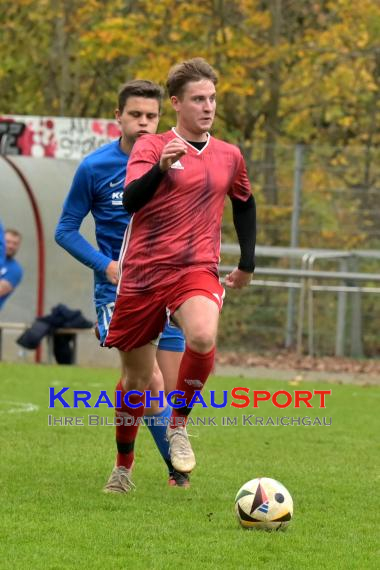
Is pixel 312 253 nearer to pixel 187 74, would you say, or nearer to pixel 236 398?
pixel 236 398

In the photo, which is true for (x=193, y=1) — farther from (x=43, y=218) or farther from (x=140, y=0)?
(x=43, y=218)

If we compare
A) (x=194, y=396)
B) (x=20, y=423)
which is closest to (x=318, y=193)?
(x=20, y=423)

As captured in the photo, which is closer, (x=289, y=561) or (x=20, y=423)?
(x=289, y=561)

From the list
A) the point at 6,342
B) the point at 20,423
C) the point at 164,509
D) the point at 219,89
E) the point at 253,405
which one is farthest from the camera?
the point at 219,89

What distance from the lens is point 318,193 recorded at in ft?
65.1

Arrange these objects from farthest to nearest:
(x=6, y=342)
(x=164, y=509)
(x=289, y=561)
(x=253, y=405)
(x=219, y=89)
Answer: (x=219, y=89) → (x=6, y=342) → (x=253, y=405) → (x=164, y=509) → (x=289, y=561)

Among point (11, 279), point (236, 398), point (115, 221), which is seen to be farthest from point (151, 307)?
point (11, 279)

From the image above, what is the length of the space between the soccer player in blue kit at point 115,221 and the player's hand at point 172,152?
3.74ft

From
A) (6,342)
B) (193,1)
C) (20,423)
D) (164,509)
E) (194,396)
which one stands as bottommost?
(6,342)

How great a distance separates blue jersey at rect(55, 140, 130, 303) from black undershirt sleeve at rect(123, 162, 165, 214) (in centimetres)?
99

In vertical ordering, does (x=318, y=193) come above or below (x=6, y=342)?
above

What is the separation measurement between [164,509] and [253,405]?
6305 mm

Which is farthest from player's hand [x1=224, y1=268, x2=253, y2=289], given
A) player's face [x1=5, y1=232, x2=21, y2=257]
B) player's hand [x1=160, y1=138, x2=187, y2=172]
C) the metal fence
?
the metal fence

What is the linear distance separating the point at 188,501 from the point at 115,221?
1.68 metres
